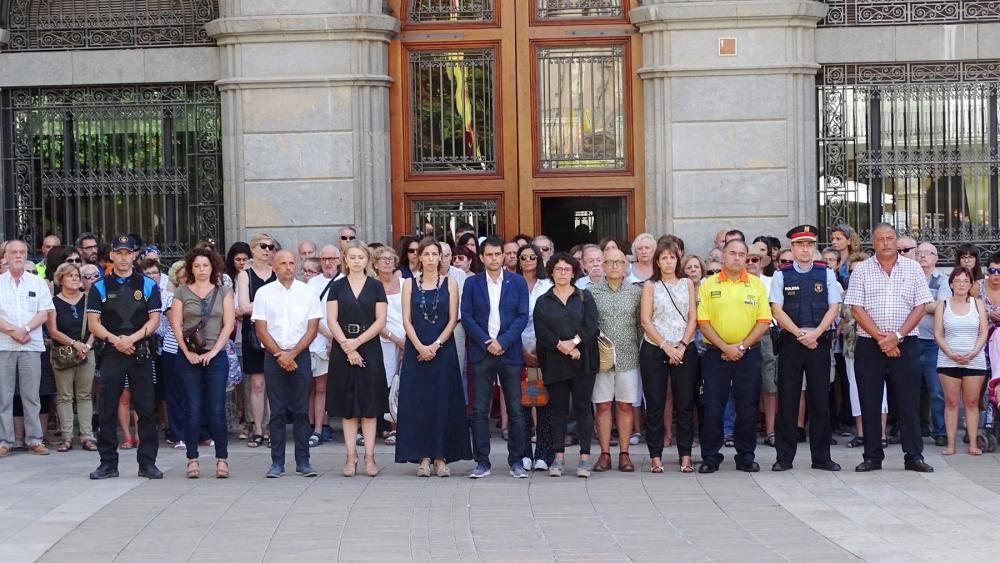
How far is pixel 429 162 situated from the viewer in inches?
651

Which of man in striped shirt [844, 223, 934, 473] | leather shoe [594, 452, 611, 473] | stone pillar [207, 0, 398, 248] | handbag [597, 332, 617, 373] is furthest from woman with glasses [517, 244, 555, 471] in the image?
stone pillar [207, 0, 398, 248]

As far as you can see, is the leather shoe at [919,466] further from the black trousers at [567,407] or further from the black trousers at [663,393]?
the black trousers at [567,407]

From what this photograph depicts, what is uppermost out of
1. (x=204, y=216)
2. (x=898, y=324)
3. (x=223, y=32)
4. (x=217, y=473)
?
(x=223, y=32)

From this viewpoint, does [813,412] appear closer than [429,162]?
Yes

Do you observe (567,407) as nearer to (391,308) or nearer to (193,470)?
(391,308)

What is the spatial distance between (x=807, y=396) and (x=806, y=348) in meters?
0.41

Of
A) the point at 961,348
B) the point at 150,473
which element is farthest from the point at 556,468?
the point at 961,348

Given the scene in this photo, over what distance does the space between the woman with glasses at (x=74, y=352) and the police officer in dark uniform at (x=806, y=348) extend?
6095mm

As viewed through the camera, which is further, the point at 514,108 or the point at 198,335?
the point at 514,108

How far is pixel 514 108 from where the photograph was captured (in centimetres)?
1634

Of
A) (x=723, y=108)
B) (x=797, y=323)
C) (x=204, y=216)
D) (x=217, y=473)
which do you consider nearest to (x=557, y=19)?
(x=723, y=108)

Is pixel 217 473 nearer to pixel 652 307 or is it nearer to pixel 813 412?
pixel 652 307

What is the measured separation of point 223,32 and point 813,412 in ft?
24.7

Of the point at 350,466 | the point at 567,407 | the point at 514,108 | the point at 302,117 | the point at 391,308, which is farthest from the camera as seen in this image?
the point at 514,108
